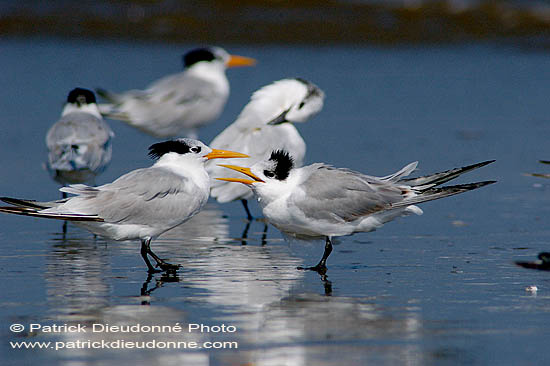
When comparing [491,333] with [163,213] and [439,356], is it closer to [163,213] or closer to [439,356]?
[439,356]

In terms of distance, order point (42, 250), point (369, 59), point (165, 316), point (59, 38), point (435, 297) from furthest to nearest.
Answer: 1. point (59, 38)
2. point (369, 59)
3. point (42, 250)
4. point (435, 297)
5. point (165, 316)

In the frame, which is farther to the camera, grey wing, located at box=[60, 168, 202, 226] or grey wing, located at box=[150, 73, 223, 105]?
grey wing, located at box=[150, 73, 223, 105]

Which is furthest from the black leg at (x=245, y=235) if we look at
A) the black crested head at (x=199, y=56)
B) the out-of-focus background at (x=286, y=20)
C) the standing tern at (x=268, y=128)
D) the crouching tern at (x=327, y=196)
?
the out-of-focus background at (x=286, y=20)

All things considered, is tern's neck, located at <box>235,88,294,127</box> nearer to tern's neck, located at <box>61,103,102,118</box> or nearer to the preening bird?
the preening bird

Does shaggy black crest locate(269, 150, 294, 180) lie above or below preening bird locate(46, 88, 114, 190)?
below

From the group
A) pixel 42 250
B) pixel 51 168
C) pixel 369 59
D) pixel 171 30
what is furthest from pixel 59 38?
pixel 42 250

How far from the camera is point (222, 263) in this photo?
232 inches

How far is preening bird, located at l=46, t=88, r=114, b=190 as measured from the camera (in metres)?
7.51

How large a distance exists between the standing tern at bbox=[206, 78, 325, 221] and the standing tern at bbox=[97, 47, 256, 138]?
171 centimetres

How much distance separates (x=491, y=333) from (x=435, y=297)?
67cm

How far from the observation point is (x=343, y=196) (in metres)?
5.81

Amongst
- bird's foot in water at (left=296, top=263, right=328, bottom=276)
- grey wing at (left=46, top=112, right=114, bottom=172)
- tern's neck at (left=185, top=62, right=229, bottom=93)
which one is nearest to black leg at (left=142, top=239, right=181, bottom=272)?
bird's foot in water at (left=296, top=263, right=328, bottom=276)

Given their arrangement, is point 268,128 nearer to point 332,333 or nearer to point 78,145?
point 78,145

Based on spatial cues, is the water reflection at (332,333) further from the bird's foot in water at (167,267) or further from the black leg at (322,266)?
the bird's foot in water at (167,267)
